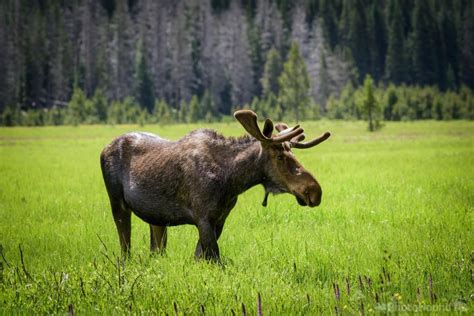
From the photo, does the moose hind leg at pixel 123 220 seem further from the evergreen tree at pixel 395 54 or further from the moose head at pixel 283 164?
the evergreen tree at pixel 395 54

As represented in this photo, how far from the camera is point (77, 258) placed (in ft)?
23.3

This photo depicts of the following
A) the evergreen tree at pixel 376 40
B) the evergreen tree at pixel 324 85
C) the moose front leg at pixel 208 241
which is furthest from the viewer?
the evergreen tree at pixel 376 40

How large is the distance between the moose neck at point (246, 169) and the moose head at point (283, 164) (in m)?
0.07

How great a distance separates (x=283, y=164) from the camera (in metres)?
5.70

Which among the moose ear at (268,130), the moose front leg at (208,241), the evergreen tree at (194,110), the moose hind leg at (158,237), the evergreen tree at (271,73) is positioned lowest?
the evergreen tree at (194,110)

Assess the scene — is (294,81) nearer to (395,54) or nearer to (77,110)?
(77,110)

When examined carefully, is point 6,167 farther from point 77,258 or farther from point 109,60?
point 109,60

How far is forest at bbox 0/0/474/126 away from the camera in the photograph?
284 feet

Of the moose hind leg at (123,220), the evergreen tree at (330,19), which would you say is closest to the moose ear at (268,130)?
the moose hind leg at (123,220)

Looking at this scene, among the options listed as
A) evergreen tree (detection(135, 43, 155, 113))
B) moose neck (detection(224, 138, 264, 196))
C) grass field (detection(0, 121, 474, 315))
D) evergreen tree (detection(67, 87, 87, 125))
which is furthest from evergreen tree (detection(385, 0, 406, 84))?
moose neck (detection(224, 138, 264, 196))

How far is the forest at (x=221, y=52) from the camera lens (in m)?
86.5

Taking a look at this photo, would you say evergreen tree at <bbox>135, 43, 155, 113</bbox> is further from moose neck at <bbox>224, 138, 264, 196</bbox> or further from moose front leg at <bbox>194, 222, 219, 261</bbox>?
moose front leg at <bbox>194, 222, 219, 261</bbox>

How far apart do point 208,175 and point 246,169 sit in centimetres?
40

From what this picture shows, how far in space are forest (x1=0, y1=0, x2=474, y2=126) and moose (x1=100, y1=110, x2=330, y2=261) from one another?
2534 inches
